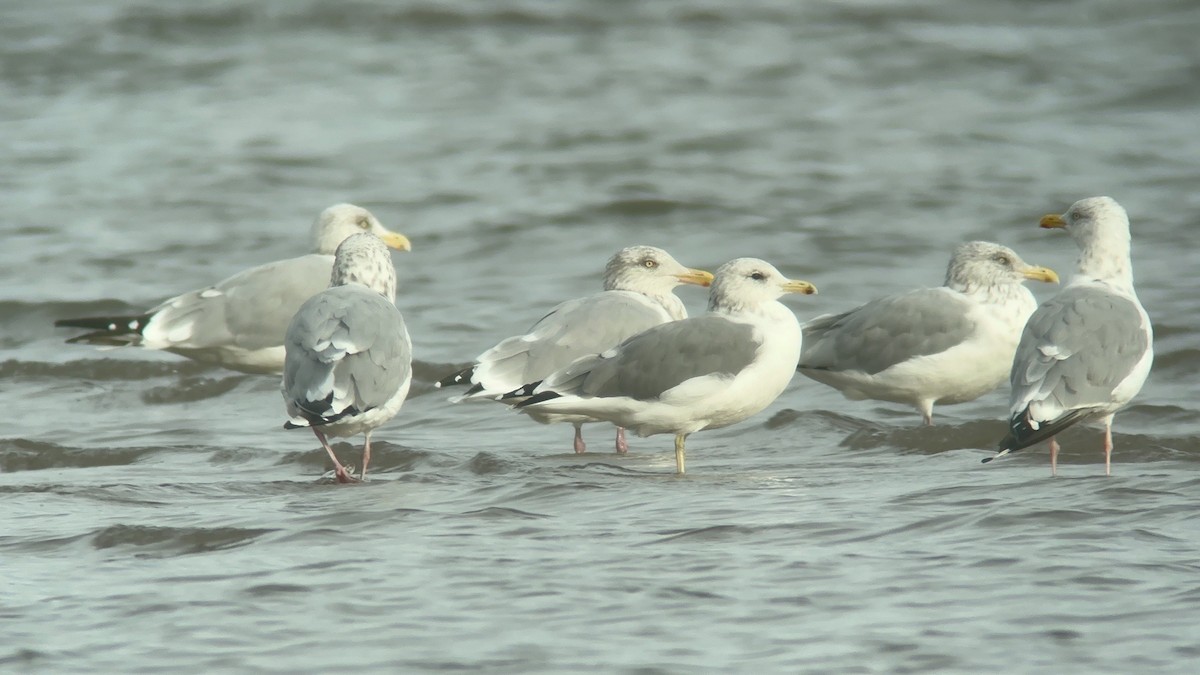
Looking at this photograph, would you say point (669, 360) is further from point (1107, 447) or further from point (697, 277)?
point (1107, 447)

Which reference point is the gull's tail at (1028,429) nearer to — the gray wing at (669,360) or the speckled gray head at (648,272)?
the gray wing at (669,360)

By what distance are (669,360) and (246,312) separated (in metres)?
3.28

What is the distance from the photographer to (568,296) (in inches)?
449

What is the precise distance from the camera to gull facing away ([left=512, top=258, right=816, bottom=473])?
23.0 feet

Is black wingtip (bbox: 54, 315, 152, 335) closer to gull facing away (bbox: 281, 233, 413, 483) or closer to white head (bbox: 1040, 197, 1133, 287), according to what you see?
gull facing away (bbox: 281, 233, 413, 483)

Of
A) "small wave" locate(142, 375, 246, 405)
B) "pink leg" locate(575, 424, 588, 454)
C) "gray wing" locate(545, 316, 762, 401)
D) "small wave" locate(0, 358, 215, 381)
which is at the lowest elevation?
"pink leg" locate(575, 424, 588, 454)

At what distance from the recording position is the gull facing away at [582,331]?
745cm

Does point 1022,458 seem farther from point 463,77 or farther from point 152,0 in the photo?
point 152,0

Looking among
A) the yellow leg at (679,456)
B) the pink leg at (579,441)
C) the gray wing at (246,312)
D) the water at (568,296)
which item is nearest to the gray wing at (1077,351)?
the water at (568,296)

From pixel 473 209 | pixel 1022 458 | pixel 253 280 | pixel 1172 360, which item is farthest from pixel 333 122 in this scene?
pixel 1022 458

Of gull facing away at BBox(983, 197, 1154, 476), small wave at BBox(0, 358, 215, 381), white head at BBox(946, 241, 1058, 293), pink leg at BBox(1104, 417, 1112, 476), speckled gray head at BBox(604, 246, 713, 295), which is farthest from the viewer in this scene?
small wave at BBox(0, 358, 215, 381)

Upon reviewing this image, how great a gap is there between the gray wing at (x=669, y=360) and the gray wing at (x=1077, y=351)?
3.69ft

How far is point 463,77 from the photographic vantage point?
19422mm

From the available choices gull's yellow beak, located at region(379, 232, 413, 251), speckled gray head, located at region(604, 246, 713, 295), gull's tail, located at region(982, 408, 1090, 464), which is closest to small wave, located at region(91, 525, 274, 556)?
gull's tail, located at region(982, 408, 1090, 464)
